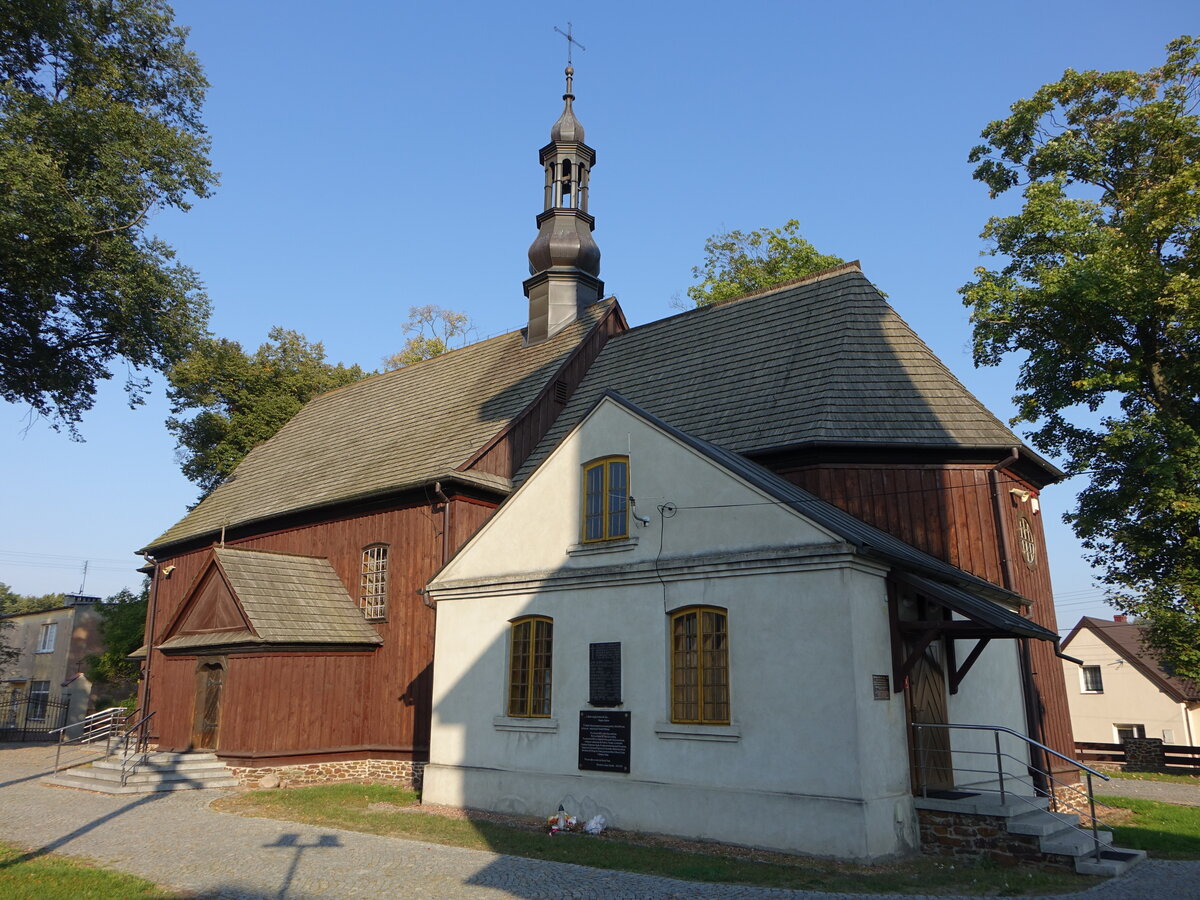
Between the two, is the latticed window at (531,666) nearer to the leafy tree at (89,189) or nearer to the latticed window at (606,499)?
the latticed window at (606,499)

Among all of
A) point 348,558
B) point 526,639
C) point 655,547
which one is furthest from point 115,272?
point 655,547

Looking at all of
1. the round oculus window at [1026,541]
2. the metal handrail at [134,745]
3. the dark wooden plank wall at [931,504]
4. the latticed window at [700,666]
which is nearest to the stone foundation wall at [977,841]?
the latticed window at [700,666]

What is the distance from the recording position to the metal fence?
99.1 ft

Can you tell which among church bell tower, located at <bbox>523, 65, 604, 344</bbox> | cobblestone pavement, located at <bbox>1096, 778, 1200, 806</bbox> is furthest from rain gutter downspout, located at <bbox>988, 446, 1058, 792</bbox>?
church bell tower, located at <bbox>523, 65, 604, 344</bbox>

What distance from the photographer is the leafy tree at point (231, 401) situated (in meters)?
32.4

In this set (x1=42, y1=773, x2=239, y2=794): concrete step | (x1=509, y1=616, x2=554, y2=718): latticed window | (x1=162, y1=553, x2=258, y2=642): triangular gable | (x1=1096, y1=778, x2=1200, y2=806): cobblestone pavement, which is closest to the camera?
(x1=509, y1=616, x2=554, y2=718): latticed window

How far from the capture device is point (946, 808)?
9.98 m

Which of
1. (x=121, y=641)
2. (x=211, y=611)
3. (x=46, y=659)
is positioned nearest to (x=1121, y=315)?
(x=211, y=611)

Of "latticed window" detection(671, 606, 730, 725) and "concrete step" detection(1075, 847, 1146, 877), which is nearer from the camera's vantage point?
"concrete step" detection(1075, 847, 1146, 877)

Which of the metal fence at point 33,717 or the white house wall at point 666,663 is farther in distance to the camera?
the metal fence at point 33,717

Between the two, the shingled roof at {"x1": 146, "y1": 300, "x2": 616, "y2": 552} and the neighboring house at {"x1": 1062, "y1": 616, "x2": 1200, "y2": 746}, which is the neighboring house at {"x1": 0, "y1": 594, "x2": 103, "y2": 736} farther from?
the neighboring house at {"x1": 1062, "y1": 616, "x2": 1200, "y2": 746}

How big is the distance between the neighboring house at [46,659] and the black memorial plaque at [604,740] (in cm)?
3062

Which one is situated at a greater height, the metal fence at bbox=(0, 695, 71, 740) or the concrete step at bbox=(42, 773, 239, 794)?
the metal fence at bbox=(0, 695, 71, 740)

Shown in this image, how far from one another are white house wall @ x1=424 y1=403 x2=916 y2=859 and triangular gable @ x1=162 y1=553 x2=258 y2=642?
503 cm
